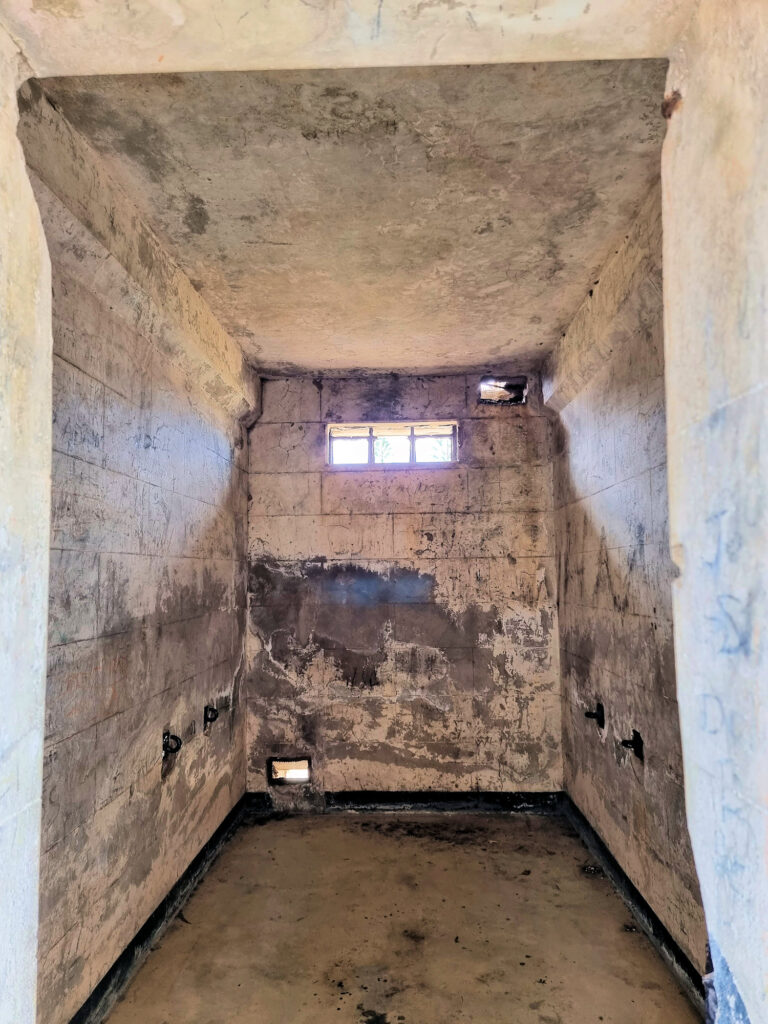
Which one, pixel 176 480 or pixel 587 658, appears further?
pixel 587 658

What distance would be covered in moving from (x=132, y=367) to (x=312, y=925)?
2.77m

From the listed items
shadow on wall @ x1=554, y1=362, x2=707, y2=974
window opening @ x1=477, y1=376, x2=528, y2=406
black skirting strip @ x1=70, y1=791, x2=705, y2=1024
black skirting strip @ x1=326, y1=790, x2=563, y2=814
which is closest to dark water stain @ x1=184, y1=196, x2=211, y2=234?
shadow on wall @ x1=554, y1=362, x2=707, y2=974

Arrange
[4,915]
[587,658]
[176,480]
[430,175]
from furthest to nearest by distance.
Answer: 1. [587,658]
2. [176,480]
3. [430,175]
4. [4,915]

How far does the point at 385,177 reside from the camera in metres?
2.22

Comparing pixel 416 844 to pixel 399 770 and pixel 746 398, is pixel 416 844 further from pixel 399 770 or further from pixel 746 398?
pixel 746 398

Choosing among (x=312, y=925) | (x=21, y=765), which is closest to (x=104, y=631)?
(x=21, y=765)

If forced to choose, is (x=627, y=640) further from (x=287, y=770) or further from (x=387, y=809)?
(x=287, y=770)

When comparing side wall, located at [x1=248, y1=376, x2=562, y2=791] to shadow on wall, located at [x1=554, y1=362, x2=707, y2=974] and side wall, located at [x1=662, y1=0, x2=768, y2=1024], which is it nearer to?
shadow on wall, located at [x1=554, y1=362, x2=707, y2=974]

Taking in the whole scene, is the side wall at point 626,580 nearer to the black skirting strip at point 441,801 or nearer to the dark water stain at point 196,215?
the black skirting strip at point 441,801

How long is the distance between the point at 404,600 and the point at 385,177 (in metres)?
2.95

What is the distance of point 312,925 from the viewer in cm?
291

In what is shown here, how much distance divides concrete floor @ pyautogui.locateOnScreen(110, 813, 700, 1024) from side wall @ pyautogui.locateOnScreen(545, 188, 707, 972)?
0.31 metres

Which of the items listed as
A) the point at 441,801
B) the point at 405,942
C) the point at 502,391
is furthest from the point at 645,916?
the point at 502,391

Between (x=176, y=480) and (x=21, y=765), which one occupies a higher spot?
(x=176, y=480)
